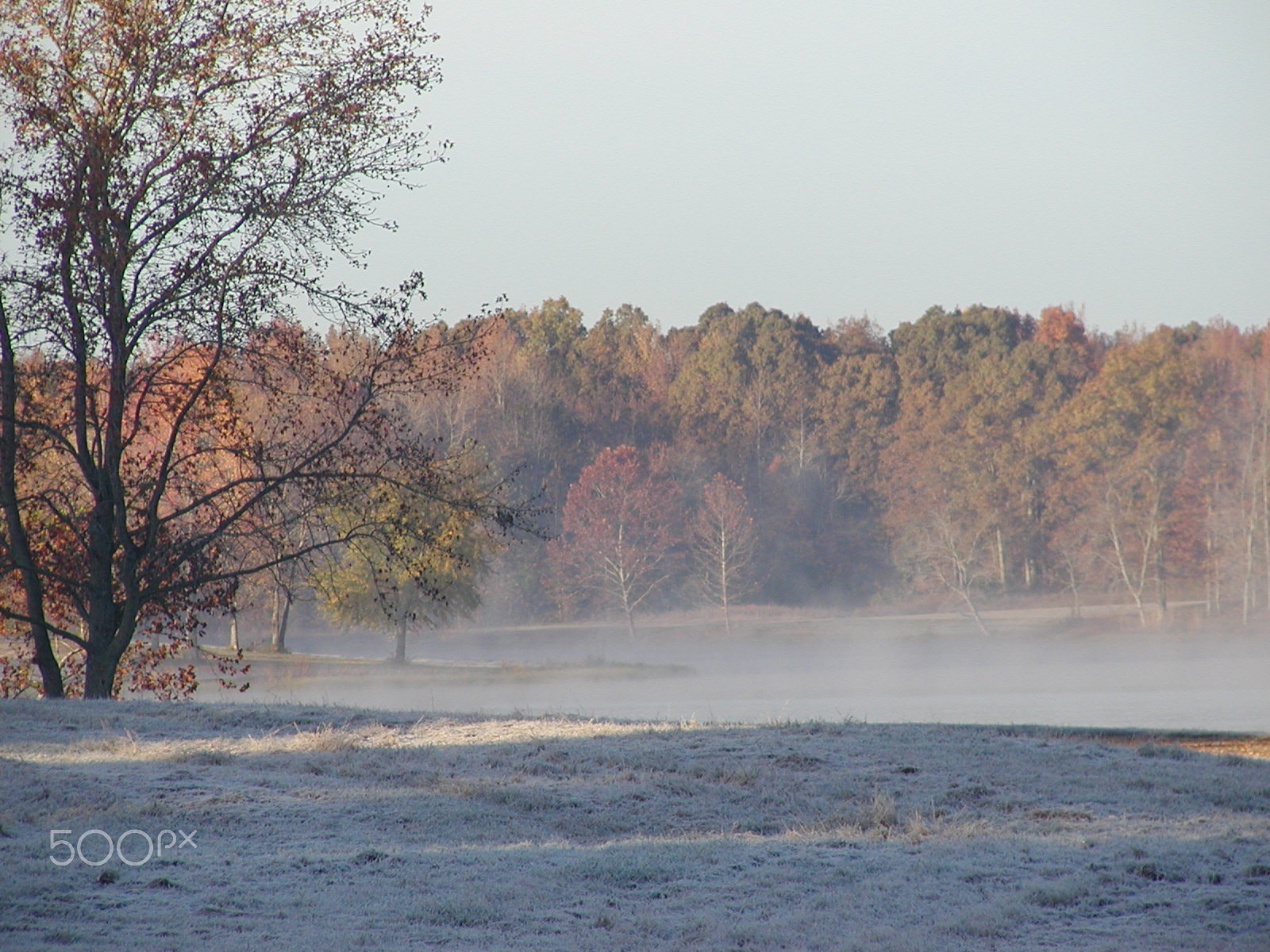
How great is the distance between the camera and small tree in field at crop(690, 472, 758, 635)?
5247 cm

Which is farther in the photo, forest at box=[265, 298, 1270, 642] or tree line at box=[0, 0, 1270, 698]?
forest at box=[265, 298, 1270, 642]

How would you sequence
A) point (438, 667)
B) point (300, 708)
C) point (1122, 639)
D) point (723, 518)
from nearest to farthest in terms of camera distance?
point (300, 708)
point (438, 667)
point (1122, 639)
point (723, 518)

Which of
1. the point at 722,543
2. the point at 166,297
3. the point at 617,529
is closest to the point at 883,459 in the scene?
the point at 722,543

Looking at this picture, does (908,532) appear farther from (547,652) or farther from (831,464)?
(547,652)

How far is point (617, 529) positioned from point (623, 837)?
46.1 metres

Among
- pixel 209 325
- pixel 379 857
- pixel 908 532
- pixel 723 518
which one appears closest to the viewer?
pixel 379 857

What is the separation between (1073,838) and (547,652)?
145ft

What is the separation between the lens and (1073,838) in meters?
6.33

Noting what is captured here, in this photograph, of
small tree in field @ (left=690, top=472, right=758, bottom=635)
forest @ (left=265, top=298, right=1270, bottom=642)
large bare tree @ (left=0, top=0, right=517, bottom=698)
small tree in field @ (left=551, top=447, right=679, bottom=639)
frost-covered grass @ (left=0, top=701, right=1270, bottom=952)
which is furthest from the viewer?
small tree in field @ (left=690, top=472, right=758, bottom=635)

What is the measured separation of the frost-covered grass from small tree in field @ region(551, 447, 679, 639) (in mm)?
41646

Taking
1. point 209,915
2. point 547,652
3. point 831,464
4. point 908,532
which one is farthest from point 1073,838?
point 831,464

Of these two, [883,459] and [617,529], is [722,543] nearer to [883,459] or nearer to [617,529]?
[617,529]

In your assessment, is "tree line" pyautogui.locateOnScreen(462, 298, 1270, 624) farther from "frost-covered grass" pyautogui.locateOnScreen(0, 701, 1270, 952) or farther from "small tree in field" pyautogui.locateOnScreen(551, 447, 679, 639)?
"frost-covered grass" pyautogui.locateOnScreen(0, 701, 1270, 952)

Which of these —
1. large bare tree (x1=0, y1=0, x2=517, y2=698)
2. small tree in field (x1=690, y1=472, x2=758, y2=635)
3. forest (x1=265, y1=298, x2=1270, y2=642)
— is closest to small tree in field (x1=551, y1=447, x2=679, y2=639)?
forest (x1=265, y1=298, x2=1270, y2=642)
